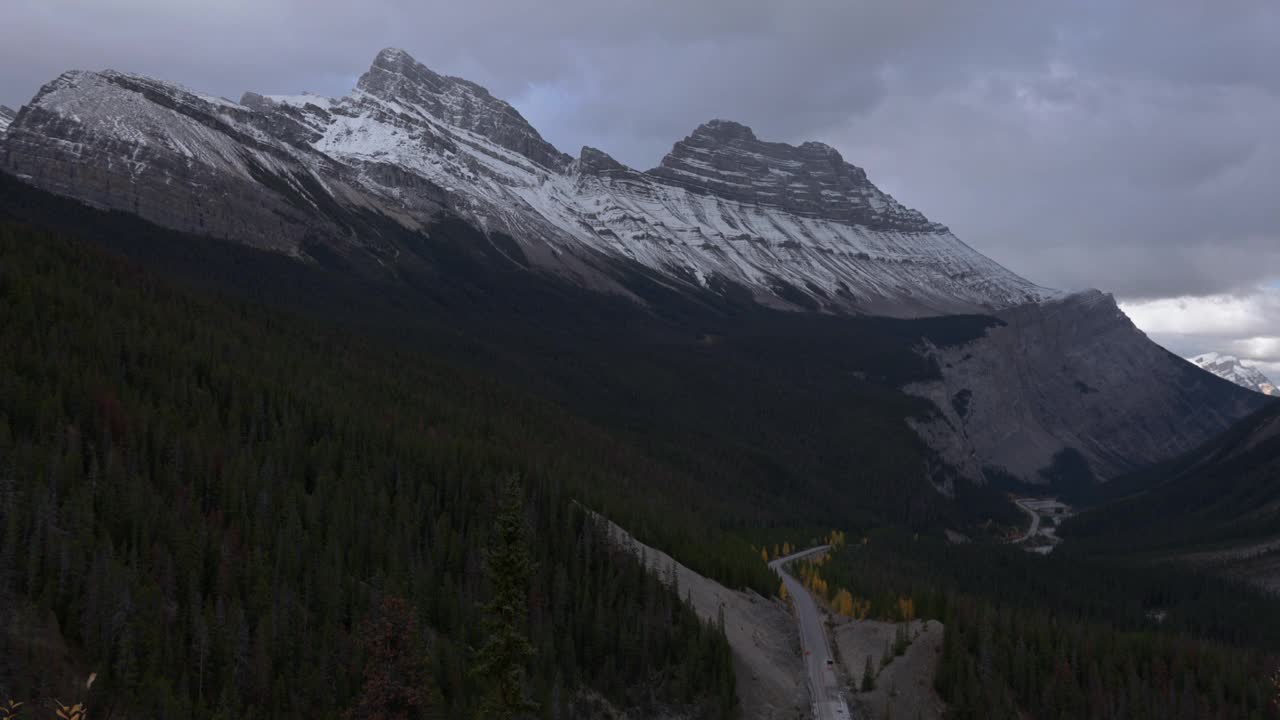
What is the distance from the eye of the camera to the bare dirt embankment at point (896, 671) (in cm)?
7438

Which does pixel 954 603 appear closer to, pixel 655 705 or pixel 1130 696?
pixel 1130 696

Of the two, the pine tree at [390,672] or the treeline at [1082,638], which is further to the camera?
the treeline at [1082,638]

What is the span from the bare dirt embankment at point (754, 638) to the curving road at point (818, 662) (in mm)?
844

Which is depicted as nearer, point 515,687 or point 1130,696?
point 515,687

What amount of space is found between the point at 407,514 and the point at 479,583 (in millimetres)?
12932

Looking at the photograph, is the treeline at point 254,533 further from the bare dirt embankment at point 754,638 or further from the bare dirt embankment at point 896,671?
the bare dirt embankment at point 896,671

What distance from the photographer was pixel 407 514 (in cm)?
8862

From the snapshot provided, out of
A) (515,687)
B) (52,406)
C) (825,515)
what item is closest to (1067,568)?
(825,515)

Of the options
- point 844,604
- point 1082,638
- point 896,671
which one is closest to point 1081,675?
point 1082,638

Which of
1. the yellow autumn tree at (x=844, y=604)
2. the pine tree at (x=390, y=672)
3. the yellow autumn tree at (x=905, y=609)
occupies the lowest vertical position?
the yellow autumn tree at (x=844, y=604)

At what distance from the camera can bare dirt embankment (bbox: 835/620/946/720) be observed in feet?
244

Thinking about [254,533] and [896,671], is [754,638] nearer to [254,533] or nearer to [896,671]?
[896,671]

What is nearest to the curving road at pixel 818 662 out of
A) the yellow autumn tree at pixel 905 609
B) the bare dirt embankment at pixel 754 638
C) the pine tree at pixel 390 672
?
the bare dirt embankment at pixel 754 638

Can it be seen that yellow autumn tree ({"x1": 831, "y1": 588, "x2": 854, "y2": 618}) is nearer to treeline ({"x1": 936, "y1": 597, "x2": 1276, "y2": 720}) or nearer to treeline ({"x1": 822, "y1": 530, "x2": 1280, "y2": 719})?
treeline ({"x1": 822, "y1": 530, "x2": 1280, "y2": 719})
